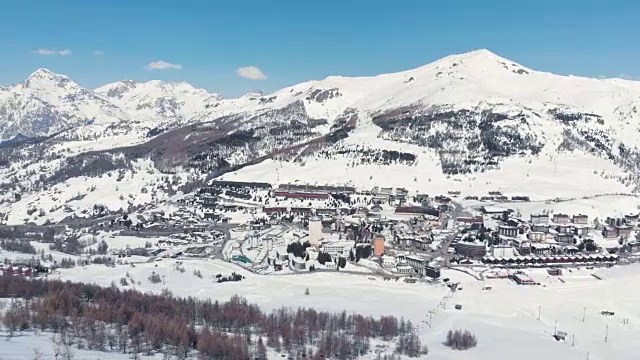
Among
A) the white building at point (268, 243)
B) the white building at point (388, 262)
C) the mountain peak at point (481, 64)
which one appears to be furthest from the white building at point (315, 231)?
the mountain peak at point (481, 64)

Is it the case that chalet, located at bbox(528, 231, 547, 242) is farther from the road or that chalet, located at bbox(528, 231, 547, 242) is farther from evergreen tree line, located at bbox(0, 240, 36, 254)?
evergreen tree line, located at bbox(0, 240, 36, 254)

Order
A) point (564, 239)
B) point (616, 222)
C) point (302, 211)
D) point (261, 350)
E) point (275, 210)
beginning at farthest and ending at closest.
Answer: point (275, 210) < point (302, 211) < point (616, 222) < point (564, 239) < point (261, 350)

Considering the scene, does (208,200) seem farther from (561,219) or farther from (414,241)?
(561,219)

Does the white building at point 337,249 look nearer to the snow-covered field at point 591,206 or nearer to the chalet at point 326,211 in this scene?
the chalet at point 326,211

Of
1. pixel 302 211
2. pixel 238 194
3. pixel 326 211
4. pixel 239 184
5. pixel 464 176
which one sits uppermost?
pixel 464 176

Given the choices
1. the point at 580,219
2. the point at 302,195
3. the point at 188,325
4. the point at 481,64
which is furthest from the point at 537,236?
the point at 481,64
